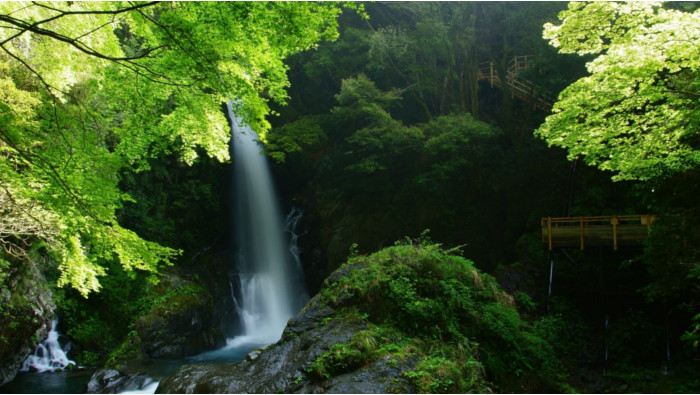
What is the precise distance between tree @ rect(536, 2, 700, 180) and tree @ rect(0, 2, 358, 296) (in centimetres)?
418

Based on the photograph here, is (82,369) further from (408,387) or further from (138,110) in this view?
(408,387)

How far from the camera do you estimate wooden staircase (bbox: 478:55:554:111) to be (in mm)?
15891

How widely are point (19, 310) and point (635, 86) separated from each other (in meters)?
13.4

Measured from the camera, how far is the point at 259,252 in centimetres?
1803

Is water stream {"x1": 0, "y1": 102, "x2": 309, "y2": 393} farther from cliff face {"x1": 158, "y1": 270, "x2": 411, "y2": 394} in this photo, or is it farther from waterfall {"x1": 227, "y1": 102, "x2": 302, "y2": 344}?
cliff face {"x1": 158, "y1": 270, "x2": 411, "y2": 394}

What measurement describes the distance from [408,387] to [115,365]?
987 cm

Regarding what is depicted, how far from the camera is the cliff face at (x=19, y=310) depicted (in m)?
8.54

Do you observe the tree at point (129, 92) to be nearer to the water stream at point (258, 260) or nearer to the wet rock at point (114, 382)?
the wet rock at point (114, 382)

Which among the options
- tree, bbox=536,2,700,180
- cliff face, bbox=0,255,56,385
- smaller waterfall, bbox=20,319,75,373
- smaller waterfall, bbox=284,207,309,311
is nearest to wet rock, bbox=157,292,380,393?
cliff face, bbox=0,255,56,385

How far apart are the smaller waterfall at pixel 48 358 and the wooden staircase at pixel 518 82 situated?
19.4 meters

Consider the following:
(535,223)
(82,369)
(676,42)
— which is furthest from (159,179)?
(676,42)

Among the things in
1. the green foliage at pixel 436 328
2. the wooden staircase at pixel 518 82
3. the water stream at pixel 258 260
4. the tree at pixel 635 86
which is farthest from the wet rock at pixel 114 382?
the wooden staircase at pixel 518 82

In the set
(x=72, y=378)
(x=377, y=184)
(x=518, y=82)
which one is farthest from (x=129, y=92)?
(x=518, y=82)

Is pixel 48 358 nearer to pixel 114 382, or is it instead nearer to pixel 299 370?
pixel 114 382
